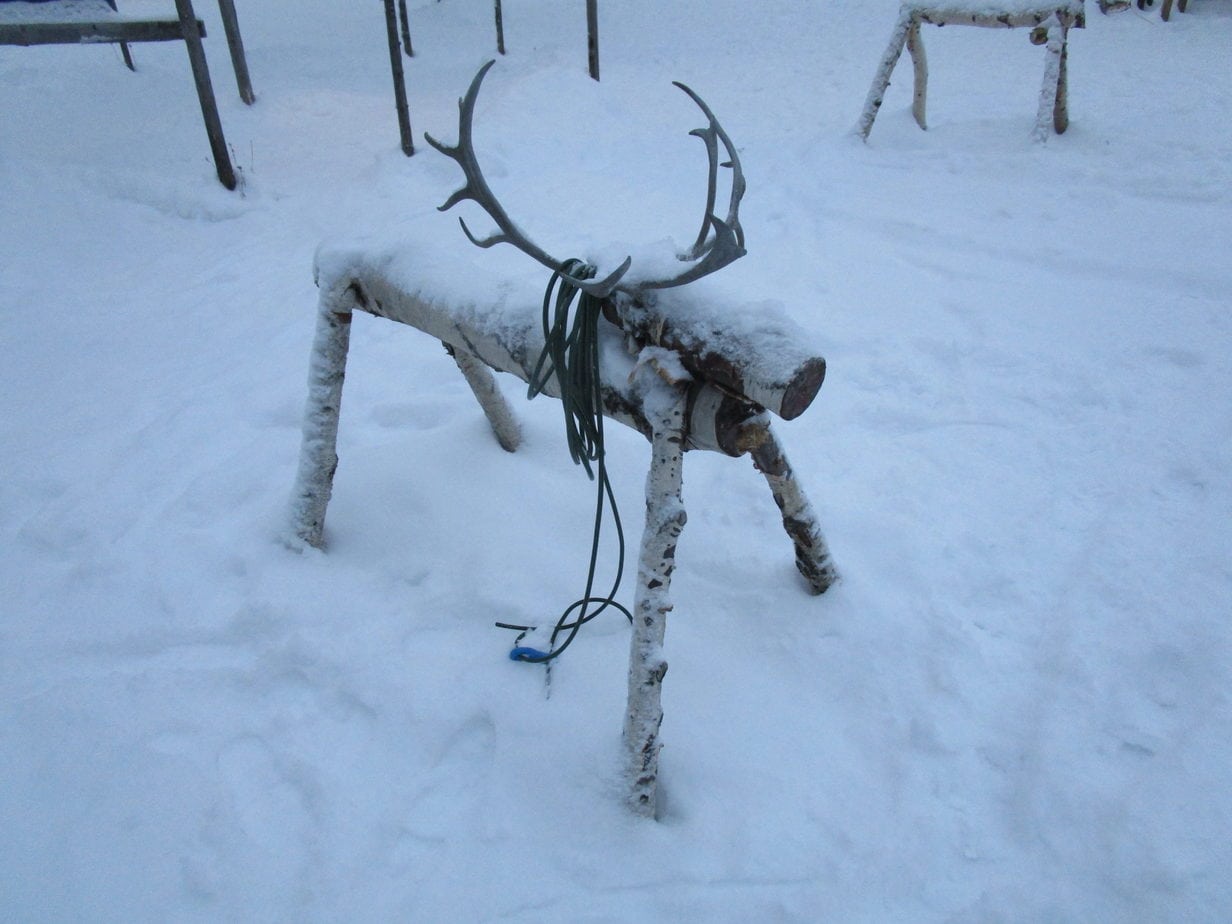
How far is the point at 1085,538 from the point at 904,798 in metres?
1.11

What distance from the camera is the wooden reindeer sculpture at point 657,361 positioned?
1.32 metres

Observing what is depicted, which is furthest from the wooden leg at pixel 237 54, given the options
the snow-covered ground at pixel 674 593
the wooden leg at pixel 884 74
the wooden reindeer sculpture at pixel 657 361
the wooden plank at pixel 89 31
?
the wooden reindeer sculpture at pixel 657 361

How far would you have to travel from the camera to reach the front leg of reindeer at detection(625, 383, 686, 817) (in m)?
1.45

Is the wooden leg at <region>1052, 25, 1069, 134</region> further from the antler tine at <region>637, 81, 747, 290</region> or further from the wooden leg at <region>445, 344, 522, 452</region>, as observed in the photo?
the antler tine at <region>637, 81, 747, 290</region>

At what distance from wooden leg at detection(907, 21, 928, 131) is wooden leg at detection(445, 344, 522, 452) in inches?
180

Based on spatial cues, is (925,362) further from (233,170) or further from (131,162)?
(131,162)

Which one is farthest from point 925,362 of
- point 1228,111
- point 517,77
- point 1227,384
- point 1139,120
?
point 517,77

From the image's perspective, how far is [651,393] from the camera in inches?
57.0

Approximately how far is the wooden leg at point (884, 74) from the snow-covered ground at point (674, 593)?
45.3 inches

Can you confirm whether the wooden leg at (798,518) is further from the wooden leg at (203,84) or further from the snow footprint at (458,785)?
the wooden leg at (203,84)

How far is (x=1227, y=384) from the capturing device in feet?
9.32

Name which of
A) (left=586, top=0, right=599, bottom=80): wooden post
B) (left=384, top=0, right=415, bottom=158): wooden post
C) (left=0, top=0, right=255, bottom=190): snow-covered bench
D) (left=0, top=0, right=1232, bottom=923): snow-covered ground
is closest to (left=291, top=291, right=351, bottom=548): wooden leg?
(left=0, top=0, right=1232, bottom=923): snow-covered ground

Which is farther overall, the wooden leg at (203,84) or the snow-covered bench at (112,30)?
the wooden leg at (203,84)

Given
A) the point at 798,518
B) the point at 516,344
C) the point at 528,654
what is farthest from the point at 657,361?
the point at 528,654
